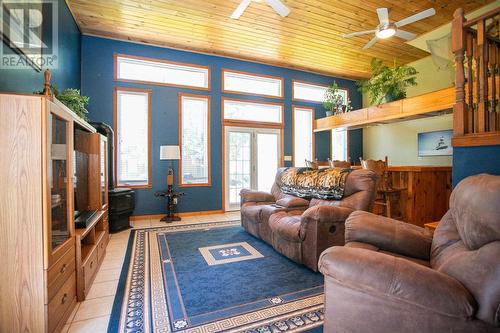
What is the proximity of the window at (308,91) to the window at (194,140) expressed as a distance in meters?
2.49

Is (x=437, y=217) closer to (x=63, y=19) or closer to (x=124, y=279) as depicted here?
(x=124, y=279)

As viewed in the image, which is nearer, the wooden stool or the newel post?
the newel post

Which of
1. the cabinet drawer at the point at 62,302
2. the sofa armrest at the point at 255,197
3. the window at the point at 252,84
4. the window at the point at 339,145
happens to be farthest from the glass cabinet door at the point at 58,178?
the window at the point at 339,145

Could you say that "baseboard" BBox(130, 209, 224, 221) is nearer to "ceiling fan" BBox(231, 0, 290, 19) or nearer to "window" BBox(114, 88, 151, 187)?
"window" BBox(114, 88, 151, 187)

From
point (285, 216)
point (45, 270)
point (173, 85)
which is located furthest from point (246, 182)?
point (45, 270)

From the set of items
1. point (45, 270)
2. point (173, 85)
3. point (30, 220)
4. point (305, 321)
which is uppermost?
point (173, 85)

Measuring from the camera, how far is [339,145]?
730 cm

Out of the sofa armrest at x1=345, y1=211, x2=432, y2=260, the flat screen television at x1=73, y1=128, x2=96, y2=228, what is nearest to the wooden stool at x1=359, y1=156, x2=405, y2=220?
the sofa armrest at x1=345, y1=211, x2=432, y2=260

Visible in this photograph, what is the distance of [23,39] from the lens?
222 centimetres

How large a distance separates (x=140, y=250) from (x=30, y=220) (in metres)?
1.91

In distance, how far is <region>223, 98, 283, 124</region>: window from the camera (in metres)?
5.83

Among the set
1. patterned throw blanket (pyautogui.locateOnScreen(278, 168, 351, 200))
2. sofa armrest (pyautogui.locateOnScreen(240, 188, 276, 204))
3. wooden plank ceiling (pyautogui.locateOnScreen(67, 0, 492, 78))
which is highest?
wooden plank ceiling (pyautogui.locateOnScreen(67, 0, 492, 78))

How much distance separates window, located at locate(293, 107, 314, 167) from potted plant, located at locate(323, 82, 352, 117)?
0.46 metres

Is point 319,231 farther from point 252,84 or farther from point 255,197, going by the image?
point 252,84
